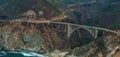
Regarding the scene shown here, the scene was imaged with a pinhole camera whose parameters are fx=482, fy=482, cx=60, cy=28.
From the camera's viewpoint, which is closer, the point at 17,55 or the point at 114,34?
the point at 114,34

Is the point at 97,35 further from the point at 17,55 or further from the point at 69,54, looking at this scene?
the point at 17,55

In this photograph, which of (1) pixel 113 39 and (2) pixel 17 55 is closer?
(1) pixel 113 39

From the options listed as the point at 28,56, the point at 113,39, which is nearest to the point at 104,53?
the point at 113,39

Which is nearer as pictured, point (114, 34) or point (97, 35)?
point (114, 34)

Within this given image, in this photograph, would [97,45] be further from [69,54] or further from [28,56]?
[28,56]

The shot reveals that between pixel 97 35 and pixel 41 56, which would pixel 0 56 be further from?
pixel 97 35

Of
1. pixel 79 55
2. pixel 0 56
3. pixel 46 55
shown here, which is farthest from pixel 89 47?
pixel 0 56

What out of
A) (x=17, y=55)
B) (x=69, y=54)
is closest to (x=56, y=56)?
(x=69, y=54)
